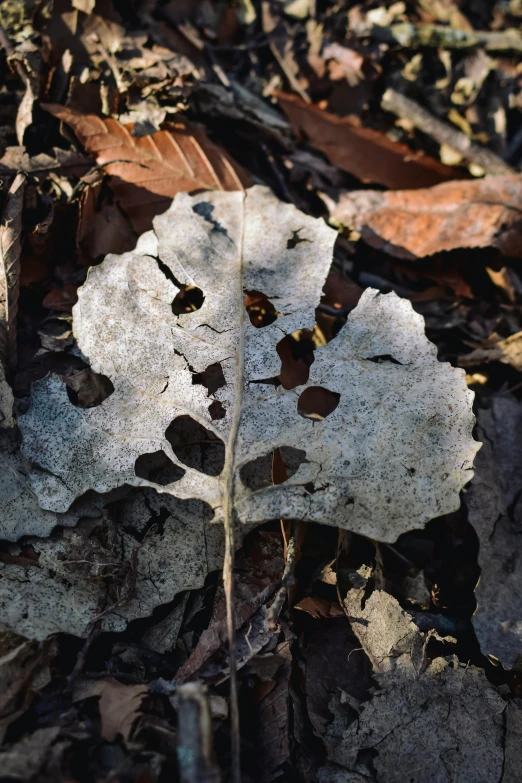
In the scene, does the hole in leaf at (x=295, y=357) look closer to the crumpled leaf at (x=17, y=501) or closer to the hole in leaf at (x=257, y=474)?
the hole in leaf at (x=257, y=474)

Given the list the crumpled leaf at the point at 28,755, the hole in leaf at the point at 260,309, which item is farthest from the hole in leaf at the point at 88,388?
the crumpled leaf at the point at 28,755

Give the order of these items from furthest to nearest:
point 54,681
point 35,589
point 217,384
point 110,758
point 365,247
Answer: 1. point 365,247
2. point 217,384
3. point 35,589
4. point 54,681
5. point 110,758

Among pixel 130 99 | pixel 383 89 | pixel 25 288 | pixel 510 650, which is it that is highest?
pixel 130 99

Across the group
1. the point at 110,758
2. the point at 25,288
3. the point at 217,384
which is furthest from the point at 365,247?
the point at 110,758

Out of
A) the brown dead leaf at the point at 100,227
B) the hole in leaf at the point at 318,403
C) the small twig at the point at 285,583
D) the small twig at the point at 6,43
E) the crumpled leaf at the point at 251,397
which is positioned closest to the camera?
the small twig at the point at 285,583

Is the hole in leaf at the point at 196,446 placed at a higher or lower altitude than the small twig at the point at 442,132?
lower

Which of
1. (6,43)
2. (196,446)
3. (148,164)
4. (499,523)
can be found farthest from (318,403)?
(6,43)

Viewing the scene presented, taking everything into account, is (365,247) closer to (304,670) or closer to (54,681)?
(304,670)
